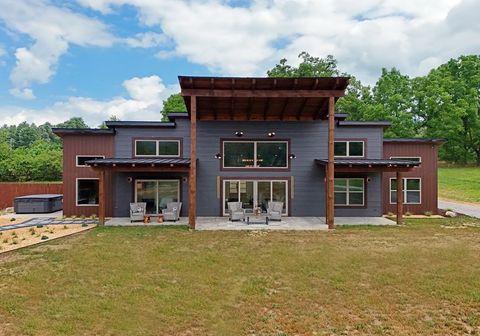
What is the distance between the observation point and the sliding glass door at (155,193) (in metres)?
13.2

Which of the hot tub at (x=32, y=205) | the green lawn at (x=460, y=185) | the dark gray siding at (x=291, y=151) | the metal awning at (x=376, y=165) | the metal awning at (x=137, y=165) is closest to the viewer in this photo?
the metal awning at (x=137, y=165)

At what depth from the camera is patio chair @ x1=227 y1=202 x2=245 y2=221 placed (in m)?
12.0

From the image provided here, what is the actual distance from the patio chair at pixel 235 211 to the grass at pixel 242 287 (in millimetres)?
2889

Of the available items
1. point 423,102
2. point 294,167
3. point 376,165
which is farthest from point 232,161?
point 423,102

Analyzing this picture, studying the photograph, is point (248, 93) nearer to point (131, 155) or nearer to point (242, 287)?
point (131, 155)

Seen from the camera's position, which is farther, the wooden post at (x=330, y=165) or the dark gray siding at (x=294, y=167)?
the dark gray siding at (x=294, y=167)

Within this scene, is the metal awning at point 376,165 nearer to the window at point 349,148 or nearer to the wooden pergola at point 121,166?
the window at point 349,148

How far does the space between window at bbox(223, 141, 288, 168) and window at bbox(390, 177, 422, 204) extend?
17.6 ft

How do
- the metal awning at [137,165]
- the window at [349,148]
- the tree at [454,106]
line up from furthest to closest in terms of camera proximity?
the tree at [454,106] < the window at [349,148] < the metal awning at [137,165]

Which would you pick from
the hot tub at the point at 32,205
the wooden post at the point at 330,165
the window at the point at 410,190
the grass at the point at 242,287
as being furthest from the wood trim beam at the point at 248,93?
the hot tub at the point at 32,205

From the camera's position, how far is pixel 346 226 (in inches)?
440

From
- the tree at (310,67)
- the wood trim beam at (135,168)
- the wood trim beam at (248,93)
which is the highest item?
the tree at (310,67)

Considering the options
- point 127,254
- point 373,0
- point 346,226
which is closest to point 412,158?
point 346,226

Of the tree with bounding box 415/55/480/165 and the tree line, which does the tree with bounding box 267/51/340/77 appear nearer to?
the tree line
